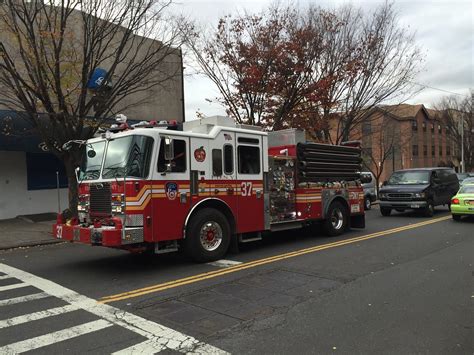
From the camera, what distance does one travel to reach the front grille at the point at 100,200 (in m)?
8.04

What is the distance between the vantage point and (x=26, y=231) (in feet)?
46.1

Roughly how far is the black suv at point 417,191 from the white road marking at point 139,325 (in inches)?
545

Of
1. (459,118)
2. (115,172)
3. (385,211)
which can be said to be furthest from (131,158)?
(459,118)

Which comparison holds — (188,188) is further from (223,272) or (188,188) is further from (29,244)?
(29,244)

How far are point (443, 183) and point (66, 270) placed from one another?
15.9 m

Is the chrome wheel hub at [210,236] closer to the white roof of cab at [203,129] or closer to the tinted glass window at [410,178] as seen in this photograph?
the white roof of cab at [203,129]

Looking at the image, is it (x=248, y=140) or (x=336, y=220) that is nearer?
(x=248, y=140)

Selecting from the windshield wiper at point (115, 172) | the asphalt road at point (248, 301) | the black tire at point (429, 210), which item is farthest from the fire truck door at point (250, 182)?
the black tire at point (429, 210)

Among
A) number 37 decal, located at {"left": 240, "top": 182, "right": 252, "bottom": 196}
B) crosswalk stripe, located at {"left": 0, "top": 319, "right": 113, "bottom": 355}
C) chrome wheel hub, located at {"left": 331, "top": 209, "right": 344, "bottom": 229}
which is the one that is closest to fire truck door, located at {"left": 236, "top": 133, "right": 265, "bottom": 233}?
number 37 decal, located at {"left": 240, "top": 182, "right": 252, "bottom": 196}

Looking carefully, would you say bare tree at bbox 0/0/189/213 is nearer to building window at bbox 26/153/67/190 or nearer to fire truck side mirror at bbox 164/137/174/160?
building window at bbox 26/153/67/190

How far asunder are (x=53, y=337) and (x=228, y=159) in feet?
17.3

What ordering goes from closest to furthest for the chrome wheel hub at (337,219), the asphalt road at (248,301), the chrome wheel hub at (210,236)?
the asphalt road at (248,301) → the chrome wheel hub at (210,236) → the chrome wheel hub at (337,219)

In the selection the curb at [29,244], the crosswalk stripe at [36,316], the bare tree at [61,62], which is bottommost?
the crosswalk stripe at [36,316]

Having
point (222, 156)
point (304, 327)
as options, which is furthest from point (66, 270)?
point (304, 327)
